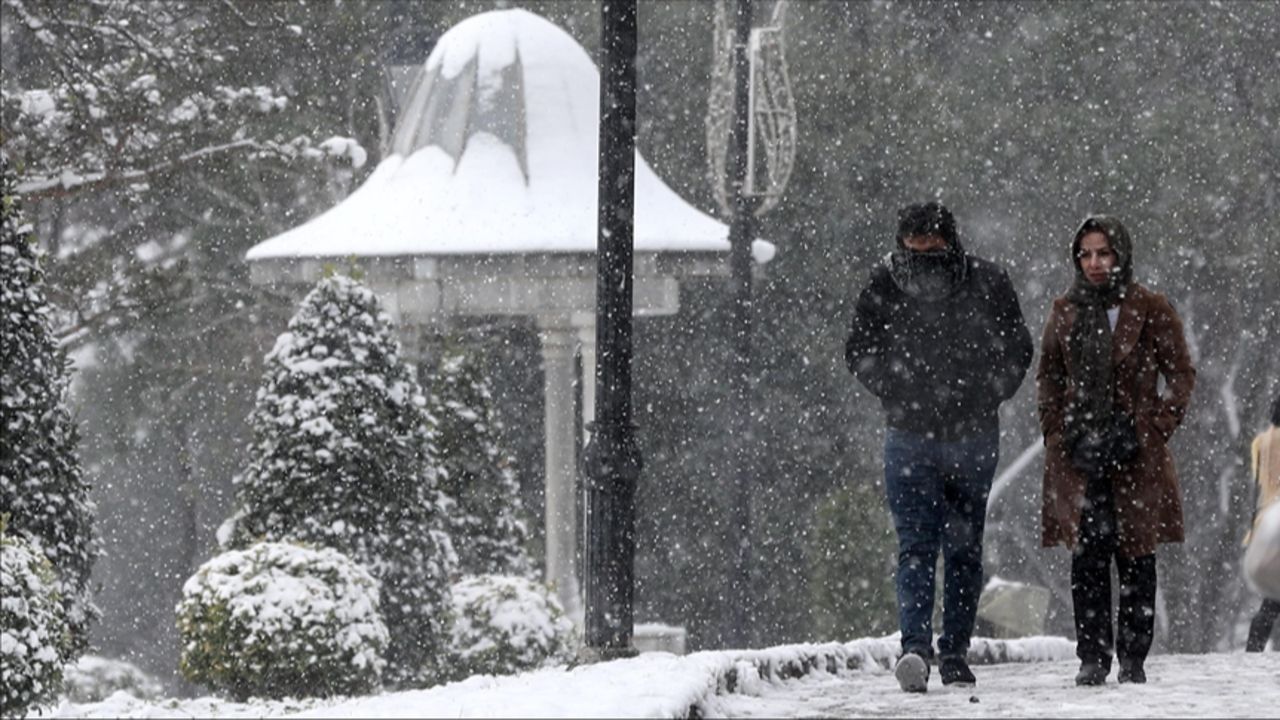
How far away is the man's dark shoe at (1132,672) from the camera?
8.50 metres

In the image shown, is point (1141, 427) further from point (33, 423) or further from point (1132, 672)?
point (33, 423)

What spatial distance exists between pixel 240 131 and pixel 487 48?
235 inches

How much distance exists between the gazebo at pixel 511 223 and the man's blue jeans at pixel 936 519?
9756 mm

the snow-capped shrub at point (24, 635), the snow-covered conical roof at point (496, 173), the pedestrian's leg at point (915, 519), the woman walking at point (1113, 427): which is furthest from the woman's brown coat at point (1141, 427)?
the snow-covered conical roof at point (496, 173)

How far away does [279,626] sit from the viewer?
1285 cm

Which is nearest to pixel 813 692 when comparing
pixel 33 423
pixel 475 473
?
pixel 33 423

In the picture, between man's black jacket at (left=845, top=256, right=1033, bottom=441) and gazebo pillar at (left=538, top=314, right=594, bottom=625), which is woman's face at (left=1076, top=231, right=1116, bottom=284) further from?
gazebo pillar at (left=538, top=314, right=594, bottom=625)

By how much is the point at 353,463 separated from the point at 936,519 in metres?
6.78

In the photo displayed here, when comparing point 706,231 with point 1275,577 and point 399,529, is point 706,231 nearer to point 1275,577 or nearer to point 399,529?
point 399,529

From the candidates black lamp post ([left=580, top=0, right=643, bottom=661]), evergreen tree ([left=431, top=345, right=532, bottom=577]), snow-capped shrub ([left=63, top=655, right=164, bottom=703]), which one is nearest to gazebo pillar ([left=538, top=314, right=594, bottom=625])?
evergreen tree ([left=431, top=345, right=532, bottom=577])

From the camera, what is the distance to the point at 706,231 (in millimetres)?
19672

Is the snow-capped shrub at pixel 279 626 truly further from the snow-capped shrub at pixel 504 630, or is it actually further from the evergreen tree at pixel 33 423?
the snow-capped shrub at pixel 504 630

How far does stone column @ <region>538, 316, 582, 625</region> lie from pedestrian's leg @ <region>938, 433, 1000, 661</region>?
1122cm

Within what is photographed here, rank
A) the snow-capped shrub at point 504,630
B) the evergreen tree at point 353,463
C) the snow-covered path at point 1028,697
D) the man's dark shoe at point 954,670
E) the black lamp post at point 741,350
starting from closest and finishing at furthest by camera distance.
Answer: the snow-covered path at point 1028,697
the man's dark shoe at point 954,670
the evergreen tree at point 353,463
the snow-capped shrub at point 504,630
the black lamp post at point 741,350
